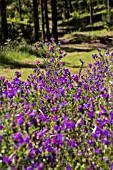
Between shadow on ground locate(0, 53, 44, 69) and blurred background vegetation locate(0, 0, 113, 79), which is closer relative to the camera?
shadow on ground locate(0, 53, 44, 69)

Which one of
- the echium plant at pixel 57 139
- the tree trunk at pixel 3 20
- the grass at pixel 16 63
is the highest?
the tree trunk at pixel 3 20

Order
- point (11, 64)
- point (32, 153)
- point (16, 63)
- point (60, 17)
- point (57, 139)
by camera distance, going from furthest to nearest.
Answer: point (60, 17)
point (16, 63)
point (11, 64)
point (57, 139)
point (32, 153)

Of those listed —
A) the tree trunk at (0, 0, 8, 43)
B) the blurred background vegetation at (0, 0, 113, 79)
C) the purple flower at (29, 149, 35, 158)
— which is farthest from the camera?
the tree trunk at (0, 0, 8, 43)

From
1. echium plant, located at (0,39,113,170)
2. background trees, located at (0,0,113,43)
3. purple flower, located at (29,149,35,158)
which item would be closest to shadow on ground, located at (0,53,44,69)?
echium plant, located at (0,39,113,170)

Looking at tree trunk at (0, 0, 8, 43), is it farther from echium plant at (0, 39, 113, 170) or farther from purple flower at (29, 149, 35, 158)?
purple flower at (29, 149, 35, 158)

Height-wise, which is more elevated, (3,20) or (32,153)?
(3,20)

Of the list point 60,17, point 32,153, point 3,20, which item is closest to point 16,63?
point 3,20

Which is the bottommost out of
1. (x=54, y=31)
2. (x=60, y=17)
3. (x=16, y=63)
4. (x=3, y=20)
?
(x=16, y=63)

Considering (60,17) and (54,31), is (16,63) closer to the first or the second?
(54,31)

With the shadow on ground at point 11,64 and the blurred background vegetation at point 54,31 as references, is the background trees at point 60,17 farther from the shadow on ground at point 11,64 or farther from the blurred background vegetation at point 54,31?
the shadow on ground at point 11,64

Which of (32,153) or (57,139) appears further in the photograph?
(57,139)

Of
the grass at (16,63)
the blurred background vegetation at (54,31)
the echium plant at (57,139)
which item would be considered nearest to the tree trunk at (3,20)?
the blurred background vegetation at (54,31)

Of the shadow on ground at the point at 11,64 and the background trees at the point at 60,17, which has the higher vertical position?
the background trees at the point at 60,17

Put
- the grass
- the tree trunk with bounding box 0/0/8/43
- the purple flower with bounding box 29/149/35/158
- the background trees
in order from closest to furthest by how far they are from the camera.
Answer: the purple flower with bounding box 29/149/35/158 < the grass < the tree trunk with bounding box 0/0/8/43 < the background trees
